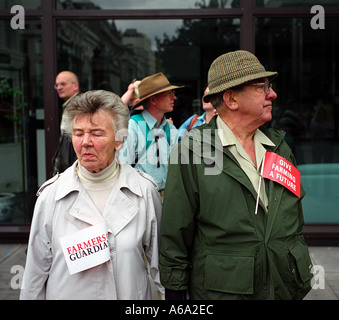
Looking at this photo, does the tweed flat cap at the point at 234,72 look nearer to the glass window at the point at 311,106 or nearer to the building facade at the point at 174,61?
the building facade at the point at 174,61

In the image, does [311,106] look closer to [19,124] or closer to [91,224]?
[19,124]

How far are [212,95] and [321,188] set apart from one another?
3960 millimetres

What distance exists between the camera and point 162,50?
6.34 metres

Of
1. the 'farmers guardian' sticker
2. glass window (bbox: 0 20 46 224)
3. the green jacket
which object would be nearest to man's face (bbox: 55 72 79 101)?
glass window (bbox: 0 20 46 224)

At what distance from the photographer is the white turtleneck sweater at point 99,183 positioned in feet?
6.92

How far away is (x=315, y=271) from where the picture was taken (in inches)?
182

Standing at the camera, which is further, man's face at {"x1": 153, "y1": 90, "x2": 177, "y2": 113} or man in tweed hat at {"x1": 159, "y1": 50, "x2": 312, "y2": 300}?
man's face at {"x1": 153, "y1": 90, "x2": 177, "y2": 113}

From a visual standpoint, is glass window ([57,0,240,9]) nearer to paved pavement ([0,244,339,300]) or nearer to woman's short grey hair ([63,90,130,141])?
paved pavement ([0,244,339,300])

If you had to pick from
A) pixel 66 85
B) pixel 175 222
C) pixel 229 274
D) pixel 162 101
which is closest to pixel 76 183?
pixel 175 222

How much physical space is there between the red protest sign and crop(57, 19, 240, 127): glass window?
3.88m

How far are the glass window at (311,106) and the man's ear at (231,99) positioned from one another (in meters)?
3.66

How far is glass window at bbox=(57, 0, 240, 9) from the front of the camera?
546 cm

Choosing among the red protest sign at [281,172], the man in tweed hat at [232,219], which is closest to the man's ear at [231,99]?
the man in tweed hat at [232,219]
